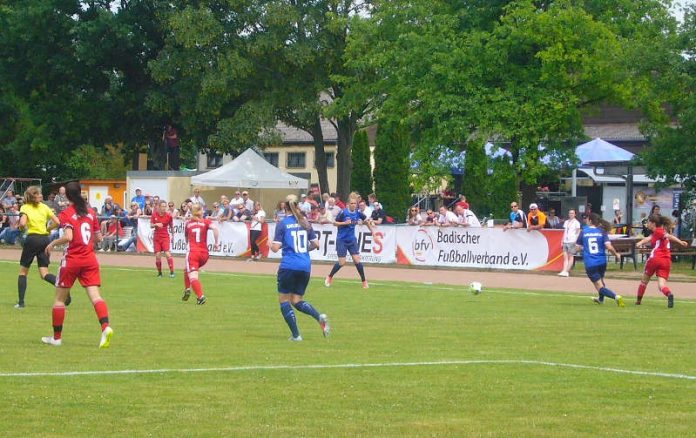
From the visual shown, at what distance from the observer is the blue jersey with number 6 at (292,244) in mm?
14758

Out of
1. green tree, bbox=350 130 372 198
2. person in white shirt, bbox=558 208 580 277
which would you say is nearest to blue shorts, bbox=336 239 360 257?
person in white shirt, bbox=558 208 580 277

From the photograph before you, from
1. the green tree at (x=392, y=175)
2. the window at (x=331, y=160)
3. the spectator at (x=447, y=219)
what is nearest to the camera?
the spectator at (x=447, y=219)

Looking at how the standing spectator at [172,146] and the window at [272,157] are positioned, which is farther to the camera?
the window at [272,157]

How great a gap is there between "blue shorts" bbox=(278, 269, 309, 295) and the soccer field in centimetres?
62

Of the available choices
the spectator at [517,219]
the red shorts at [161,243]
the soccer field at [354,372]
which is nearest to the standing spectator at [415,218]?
the spectator at [517,219]

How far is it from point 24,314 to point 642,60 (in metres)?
20.4

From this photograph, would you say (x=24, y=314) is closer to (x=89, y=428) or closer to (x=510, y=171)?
(x=89, y=428)

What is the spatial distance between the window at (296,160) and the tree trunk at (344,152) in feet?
88.4

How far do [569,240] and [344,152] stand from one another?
23.4 meters

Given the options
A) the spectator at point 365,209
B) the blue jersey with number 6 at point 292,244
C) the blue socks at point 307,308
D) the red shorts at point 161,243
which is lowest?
the blue socks at point 307,308

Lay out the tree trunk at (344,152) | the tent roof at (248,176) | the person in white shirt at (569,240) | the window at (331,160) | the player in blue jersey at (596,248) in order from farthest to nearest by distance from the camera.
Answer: the window at (331,160) → the tree trunk at (344,152) → the tent roof at (248,176) → the person in white shirt at (569,240) → the player in blue jersey at (596,248)

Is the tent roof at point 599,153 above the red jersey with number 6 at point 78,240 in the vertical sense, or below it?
above

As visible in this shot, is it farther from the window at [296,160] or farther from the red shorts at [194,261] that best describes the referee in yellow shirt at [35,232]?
the window at [296,160]

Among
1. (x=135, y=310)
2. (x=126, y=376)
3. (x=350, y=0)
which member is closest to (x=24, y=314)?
(x=135, y=310)
